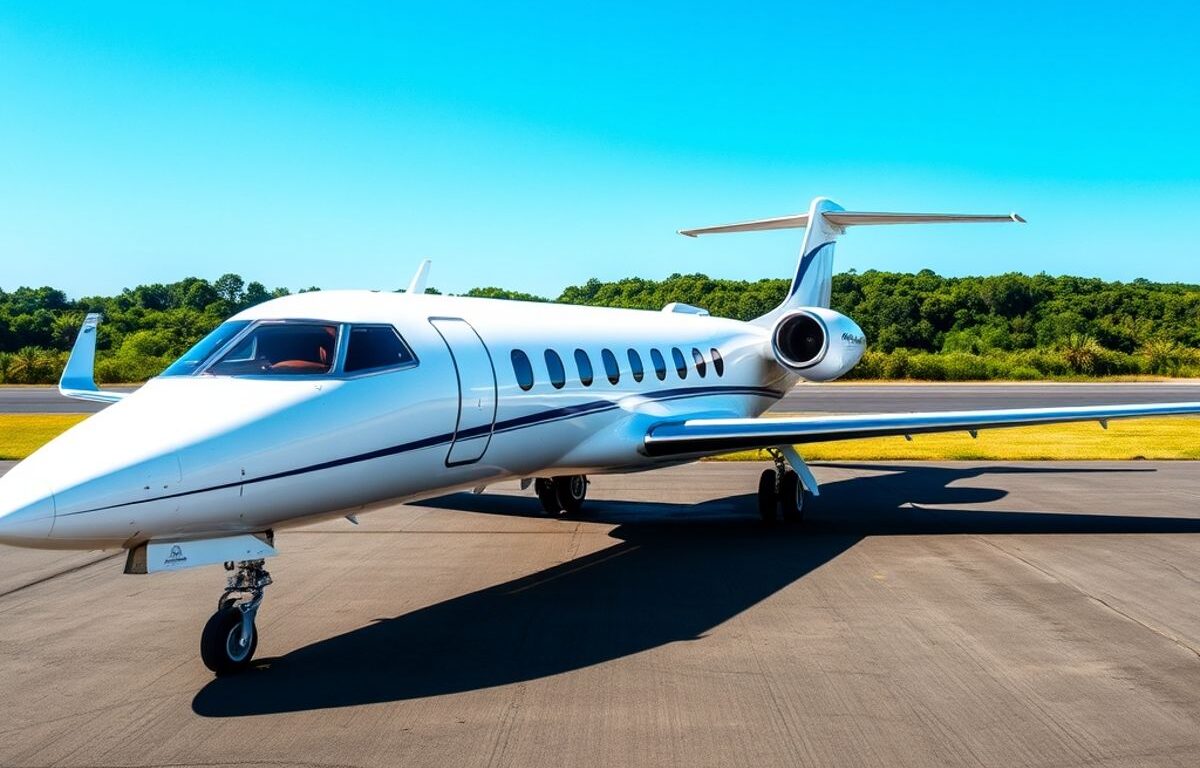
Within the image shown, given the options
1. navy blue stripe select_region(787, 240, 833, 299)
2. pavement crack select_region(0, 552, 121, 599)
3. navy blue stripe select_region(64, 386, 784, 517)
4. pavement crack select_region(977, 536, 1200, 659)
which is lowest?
pavement crack select_region(0, 552, 121, 599)

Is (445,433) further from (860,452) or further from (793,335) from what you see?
(860,452)

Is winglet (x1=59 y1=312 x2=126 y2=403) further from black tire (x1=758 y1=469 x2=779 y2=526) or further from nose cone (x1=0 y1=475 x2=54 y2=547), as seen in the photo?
nose cone (x1=0 y1=475 x2=54 y2=547)

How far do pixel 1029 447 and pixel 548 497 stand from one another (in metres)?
13.1

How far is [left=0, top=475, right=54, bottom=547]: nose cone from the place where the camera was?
534 centimetres

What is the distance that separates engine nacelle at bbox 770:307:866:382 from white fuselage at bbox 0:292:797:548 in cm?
326

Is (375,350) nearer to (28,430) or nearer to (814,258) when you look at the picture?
(814,258)

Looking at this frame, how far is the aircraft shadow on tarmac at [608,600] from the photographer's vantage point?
6.28 m

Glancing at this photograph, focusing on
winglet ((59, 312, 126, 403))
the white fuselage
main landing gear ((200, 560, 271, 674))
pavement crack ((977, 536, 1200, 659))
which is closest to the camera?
the white fuselage

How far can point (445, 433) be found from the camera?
808cm

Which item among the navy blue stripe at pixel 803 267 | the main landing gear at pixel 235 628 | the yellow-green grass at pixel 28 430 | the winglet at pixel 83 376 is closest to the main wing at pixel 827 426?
the navy blue stripe at pixel 803 267

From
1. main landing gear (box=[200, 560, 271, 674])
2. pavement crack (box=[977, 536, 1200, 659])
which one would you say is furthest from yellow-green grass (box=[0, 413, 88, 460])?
pavement crack (box=[977, 536, 1200, 659])

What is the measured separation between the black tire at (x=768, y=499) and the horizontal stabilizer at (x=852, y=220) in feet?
19.2

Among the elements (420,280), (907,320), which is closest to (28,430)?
Answer: (420,280)

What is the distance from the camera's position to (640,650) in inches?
271
